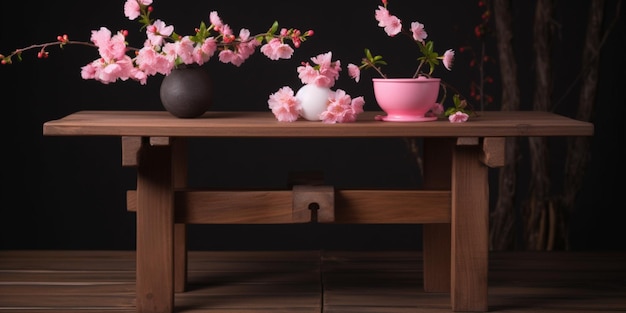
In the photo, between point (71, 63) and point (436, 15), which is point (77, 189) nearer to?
point (71, 63)

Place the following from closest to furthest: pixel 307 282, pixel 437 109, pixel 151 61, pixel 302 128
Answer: pixel 302 128 → pixel 151 61 → pixel 437 109 → pixel 307 282

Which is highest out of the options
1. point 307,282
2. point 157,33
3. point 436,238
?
point 157,33

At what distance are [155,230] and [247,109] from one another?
6.26 ft

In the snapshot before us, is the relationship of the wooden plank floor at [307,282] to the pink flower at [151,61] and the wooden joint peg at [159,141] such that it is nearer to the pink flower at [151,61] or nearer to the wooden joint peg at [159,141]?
the wooden joint peg at [159,141]

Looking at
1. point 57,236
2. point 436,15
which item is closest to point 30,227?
point 57,236

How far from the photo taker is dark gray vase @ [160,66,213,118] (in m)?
3.60

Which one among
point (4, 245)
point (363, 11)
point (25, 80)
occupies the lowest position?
point (4, 245)

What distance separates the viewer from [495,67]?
17.4 ft

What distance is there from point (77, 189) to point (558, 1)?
2493mm

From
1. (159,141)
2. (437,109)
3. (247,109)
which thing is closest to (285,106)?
Answer: (159,141)

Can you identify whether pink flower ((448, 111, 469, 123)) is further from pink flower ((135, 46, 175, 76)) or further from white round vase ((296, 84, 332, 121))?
pink flower ((135, 46, 175, 76))

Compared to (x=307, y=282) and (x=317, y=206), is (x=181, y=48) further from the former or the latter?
(x=307, y=282)

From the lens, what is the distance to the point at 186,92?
359cm

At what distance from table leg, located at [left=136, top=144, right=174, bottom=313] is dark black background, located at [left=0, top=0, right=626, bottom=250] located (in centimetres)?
186
